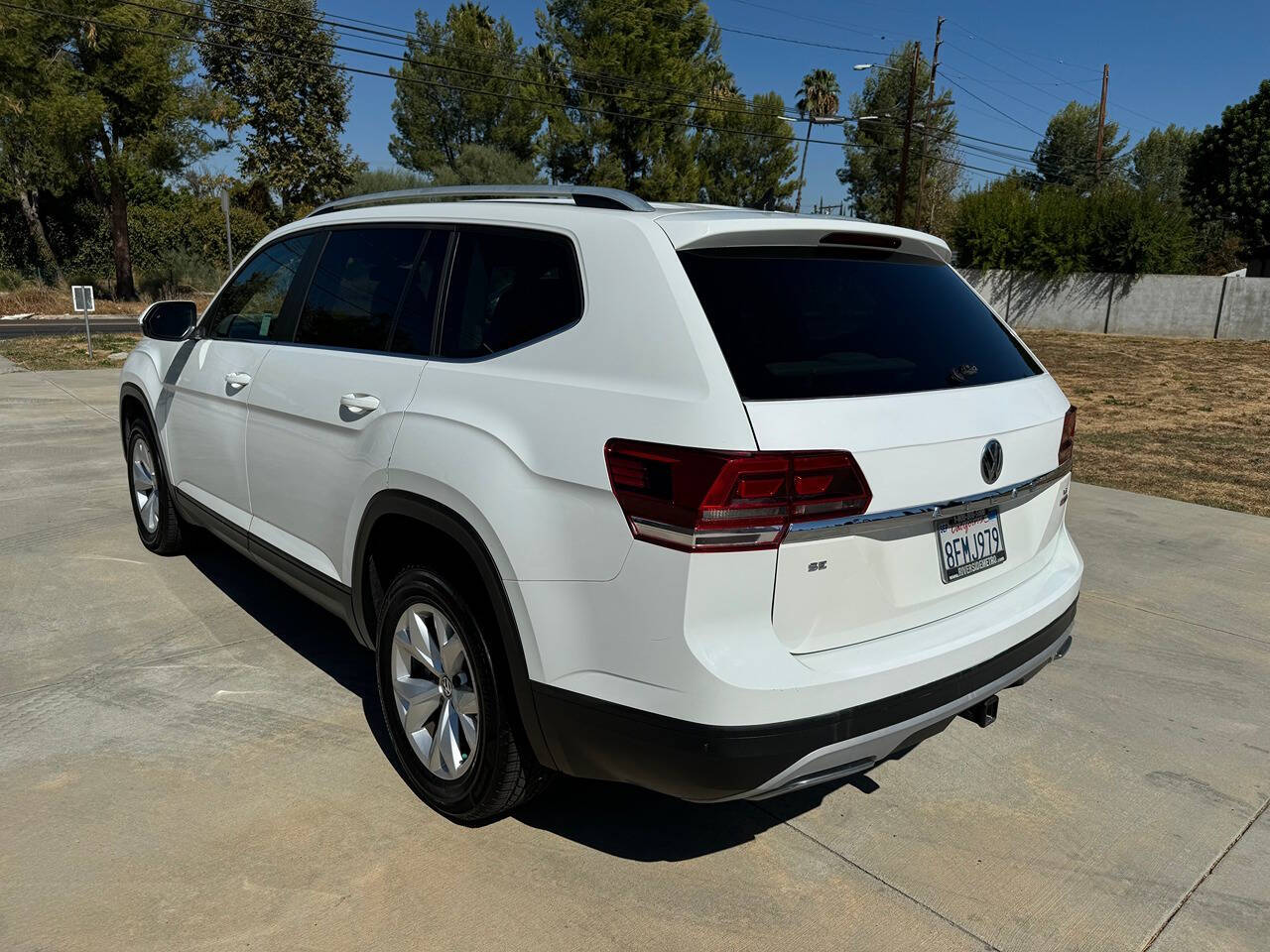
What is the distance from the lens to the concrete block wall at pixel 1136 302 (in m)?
28.3

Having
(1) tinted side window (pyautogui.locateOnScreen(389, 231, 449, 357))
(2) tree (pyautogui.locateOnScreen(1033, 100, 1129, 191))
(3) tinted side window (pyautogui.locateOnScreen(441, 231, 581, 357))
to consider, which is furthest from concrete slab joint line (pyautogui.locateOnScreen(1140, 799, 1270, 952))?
(2) tree (pyautogui.locateOnScreen(1033, 100, 1129, 191))

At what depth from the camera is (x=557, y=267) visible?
2.64 meters

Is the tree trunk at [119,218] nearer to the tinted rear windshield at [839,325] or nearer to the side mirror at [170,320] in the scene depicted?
the side mirror at [170,320]

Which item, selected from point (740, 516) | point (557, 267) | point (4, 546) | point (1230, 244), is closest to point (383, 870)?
point (740, 516)

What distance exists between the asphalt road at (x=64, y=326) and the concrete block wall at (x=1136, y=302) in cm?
2369

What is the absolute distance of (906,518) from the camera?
7.73 feet

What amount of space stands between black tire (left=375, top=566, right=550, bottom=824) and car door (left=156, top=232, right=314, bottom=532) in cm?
141

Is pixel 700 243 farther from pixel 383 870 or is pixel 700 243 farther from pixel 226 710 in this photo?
pixel 226 710

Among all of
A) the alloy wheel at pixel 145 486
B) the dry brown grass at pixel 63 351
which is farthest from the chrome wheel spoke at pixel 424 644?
the dry brown grass at pixel 63 351

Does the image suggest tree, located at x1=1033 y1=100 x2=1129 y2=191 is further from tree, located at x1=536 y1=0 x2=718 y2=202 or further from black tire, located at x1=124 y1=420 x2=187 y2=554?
black tire, located at x1=124 y1=420 x2=187 y2=554

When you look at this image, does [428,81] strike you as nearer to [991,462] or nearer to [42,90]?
[42,90]

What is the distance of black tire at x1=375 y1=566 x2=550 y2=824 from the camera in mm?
2643

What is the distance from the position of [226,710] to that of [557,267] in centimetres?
219

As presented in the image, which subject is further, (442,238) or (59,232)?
(59,232)
